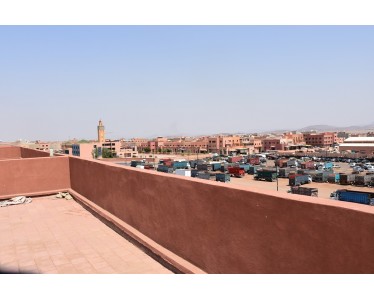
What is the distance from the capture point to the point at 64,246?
17.0ft

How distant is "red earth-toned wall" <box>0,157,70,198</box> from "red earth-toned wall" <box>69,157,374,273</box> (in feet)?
15.1

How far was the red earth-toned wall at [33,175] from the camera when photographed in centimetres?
859

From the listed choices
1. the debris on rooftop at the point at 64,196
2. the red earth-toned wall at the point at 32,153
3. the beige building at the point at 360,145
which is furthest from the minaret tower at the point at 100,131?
the debris on rooftop at the point at 64,196

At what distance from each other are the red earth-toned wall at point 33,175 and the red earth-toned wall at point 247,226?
460cm

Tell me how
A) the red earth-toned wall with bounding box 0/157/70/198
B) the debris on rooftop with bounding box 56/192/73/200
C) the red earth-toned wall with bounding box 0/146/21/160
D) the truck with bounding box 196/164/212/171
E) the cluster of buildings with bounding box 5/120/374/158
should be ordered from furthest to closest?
1. the cluster of buildings with bounding box 5/120/374/158
2. the truck with bounding box 196/164/212/171
3. the red earth-toned wall with bounding box 0/146/21/160
4. the debris on rooftop with bounding box 56/192/73/200
5. the red earth-toned wall with bounding box 0/157/70/198

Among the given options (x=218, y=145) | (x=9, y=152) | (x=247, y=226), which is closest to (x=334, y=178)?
(x=9, y=152)

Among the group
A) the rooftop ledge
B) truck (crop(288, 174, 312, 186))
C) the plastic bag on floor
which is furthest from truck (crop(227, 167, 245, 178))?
the rooftop ledge

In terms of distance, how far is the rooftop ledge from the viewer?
2.33m

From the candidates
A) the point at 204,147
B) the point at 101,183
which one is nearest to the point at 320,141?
the point at 204,147

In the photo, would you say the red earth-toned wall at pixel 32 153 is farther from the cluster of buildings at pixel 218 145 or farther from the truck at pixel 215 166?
the cluster of buildings at pixel 218 145

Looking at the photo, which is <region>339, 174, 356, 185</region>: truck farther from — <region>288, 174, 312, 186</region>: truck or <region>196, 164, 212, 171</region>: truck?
<region>196, 164, 212, 171</region>: truck

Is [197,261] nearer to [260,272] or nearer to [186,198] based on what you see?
[186,198]

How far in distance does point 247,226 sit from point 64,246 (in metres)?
3.30
